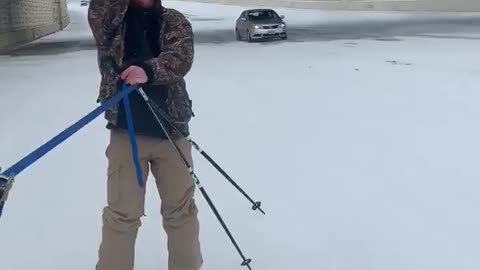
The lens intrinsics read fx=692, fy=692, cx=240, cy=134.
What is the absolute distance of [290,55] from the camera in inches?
770

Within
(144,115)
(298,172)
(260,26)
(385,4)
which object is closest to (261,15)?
(260,26)

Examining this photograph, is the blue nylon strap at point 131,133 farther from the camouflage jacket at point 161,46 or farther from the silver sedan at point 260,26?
the silver sedan at point 260,26

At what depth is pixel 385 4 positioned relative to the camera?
160 feet

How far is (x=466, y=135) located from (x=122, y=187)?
5529mm

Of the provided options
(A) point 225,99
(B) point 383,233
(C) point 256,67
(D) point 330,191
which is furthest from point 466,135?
(C) point 256,67

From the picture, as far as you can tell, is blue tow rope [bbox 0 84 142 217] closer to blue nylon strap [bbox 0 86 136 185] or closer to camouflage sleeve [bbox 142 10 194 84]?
blue nylon strap [bbox 0 86 136 185]

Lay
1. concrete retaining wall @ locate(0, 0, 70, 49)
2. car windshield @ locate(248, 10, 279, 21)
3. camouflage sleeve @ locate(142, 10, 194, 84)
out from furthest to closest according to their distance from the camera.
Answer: car windshield @ locate(248, 10, 279, 21)
concrete retaining wall @ locate(0, 0, 70, 49)
camouflage sleeve @ locate(142, 10, 194, 84)

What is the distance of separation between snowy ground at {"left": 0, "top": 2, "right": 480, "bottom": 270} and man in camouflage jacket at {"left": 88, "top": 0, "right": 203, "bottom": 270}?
2.72 feet

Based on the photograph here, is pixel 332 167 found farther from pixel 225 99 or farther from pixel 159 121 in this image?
pixel 225 99

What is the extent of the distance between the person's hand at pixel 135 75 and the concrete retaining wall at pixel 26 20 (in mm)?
22200

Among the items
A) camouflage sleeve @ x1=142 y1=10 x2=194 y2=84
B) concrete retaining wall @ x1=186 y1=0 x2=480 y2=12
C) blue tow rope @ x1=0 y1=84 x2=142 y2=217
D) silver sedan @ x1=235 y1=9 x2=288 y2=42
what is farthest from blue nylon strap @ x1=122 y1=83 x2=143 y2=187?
concrete retaining wall @ x1=186 y1=0 x2=480 y2=12

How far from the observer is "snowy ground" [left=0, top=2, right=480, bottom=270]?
4328mm

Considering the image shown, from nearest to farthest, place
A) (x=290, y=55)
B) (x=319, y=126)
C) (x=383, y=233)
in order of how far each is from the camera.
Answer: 1. (x=383, y=233)
2. (x=319, y=126)
3. (x=290, y=55)

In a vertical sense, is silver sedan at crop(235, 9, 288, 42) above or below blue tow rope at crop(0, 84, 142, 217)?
below
